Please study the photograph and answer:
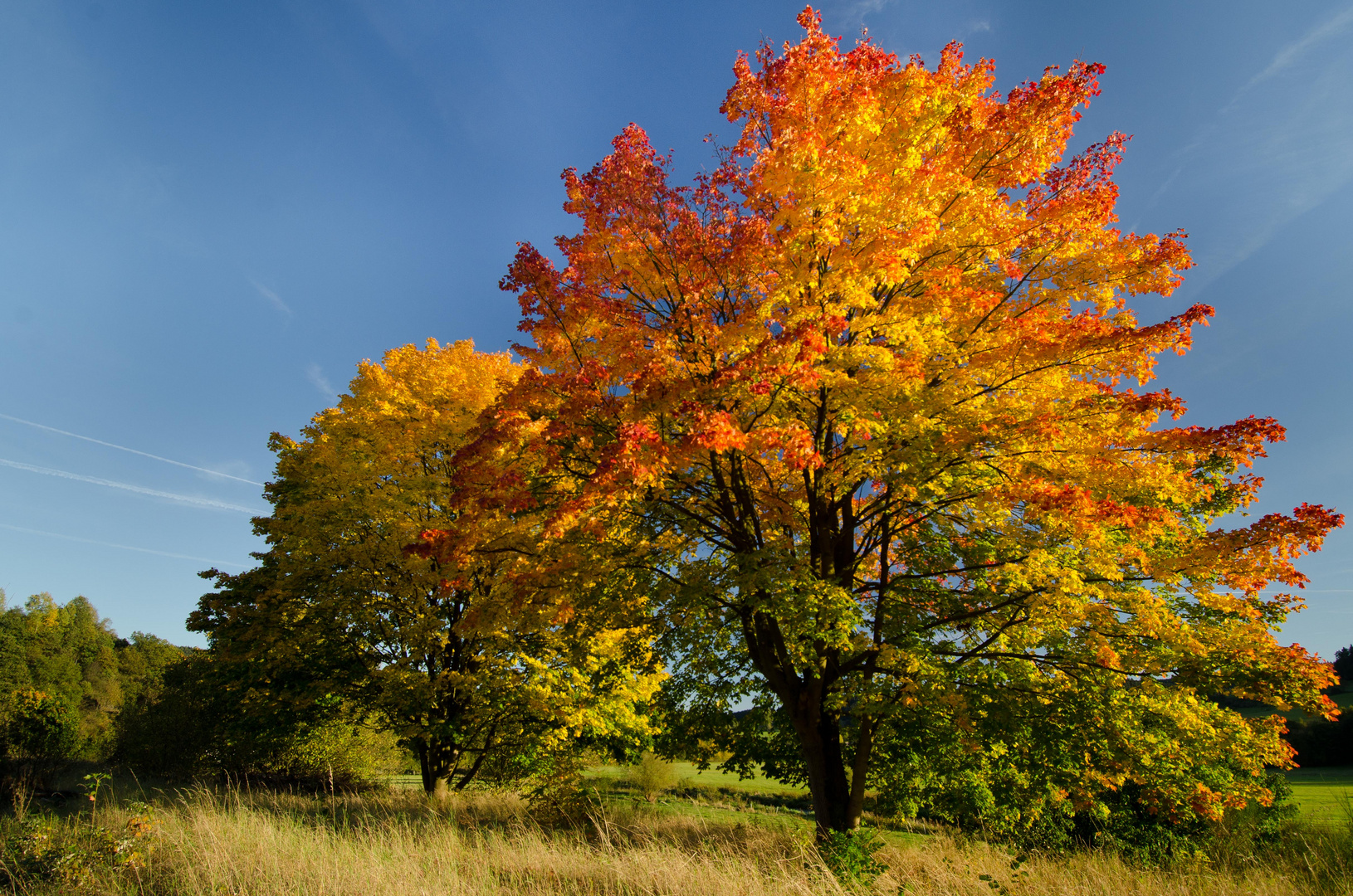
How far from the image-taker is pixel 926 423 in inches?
284

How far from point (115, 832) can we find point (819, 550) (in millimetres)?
10585

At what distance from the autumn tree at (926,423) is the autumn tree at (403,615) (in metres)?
5.45

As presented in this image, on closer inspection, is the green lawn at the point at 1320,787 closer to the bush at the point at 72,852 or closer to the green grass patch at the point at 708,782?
the green grass patch at the point at 708,782

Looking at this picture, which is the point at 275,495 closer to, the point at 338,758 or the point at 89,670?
the point at 338,758

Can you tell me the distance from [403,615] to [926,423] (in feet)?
44.0

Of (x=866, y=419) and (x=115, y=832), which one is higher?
(x=866, y=419)

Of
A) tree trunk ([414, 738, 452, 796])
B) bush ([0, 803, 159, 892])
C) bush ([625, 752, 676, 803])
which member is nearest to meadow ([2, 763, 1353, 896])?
bush ([0, 803, 159, 892])

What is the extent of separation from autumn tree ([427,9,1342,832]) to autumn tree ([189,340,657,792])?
5449 mm

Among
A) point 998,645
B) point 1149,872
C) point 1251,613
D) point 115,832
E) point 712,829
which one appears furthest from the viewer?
point 712,829

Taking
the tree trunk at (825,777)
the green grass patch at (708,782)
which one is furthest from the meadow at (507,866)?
the green grass patch at (708,782)

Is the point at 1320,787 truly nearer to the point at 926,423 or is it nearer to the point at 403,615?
the point at 926,423

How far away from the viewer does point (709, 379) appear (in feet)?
26.8

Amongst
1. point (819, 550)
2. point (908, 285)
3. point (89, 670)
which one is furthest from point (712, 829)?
point (89, 670)

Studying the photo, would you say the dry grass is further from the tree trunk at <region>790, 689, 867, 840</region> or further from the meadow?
the tree trunk at <region>790, 689, 867, 840</region>
